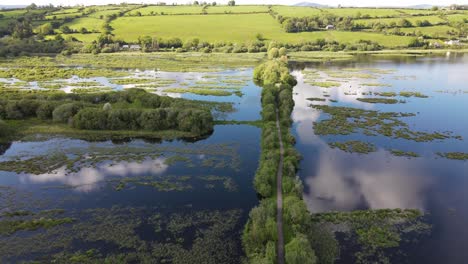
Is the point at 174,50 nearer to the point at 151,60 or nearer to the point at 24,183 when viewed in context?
the point at 151,60

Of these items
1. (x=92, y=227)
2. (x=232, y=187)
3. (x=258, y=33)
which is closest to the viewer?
(x=92, y=227)

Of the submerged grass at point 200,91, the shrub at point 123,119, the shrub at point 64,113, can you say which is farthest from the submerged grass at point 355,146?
the shrub at point 64,113

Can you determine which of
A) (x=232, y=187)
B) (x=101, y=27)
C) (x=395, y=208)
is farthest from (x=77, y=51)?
(x=395, y=208)

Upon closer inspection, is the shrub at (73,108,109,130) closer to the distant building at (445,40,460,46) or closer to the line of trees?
the line of trees

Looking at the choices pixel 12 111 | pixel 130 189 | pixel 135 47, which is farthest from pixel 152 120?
pixel 135 47

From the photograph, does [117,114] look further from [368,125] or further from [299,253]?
[368,125]

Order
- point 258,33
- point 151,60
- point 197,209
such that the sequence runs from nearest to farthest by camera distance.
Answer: point 197,209 < point 151,60 < point 258,33
